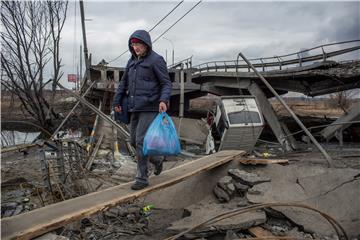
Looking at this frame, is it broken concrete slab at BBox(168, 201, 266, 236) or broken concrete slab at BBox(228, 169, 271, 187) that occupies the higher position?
broken concrete slab at BBox(228, 169, 271, 187)

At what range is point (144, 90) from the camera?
15.4 ft

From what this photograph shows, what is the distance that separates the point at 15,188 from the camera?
8633 millimetres

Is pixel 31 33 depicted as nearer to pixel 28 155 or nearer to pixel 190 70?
pixel 190 70

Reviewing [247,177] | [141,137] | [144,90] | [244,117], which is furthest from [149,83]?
[244,117]

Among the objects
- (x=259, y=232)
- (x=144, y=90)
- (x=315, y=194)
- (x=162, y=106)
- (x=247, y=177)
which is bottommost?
(x=259, y=232)

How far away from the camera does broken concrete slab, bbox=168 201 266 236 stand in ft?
15.3

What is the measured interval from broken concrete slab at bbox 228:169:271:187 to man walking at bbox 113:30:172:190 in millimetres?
1779

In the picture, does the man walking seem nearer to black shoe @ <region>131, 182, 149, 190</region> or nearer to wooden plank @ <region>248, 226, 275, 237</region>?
black shoe @ <region>131, 182, 149, 190</region>

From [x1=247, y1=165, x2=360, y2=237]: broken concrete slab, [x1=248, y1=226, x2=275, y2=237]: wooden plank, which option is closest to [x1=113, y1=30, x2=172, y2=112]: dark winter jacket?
[x1=248, y1=226, x2=275, y2=237]: wooden plank

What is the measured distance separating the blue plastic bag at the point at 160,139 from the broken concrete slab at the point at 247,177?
1.68 meters

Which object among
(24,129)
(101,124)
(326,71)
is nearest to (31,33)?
(24,129)

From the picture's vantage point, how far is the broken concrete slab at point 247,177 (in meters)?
5.86

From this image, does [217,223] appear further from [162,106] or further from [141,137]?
[162,106]

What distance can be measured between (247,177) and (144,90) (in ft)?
7.62
